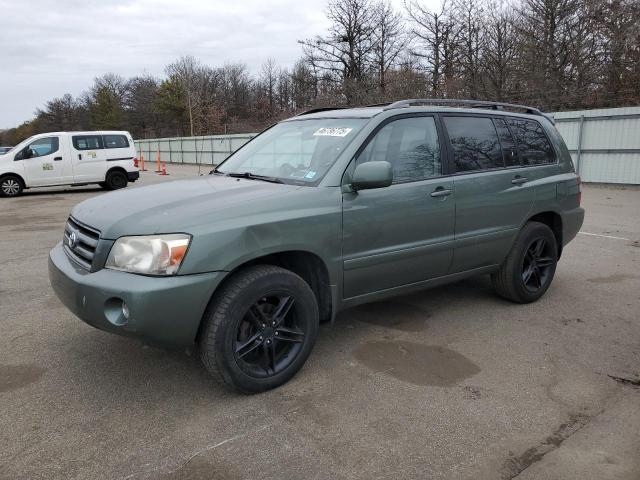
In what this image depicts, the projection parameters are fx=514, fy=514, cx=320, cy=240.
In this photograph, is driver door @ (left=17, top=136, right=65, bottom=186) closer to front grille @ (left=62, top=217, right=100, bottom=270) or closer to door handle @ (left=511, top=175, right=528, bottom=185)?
front grille @ (left=62, top=217, right=100, bottom=270)

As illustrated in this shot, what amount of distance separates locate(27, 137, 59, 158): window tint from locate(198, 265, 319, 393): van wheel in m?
14.4

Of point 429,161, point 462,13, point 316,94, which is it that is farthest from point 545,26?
point 429,161

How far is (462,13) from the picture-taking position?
97.3 feet

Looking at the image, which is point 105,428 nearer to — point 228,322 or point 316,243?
point 228,322

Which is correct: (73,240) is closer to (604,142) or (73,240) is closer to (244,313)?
(244,313)

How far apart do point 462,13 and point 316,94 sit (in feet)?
42.8

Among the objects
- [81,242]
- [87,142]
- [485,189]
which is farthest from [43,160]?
[485,189]

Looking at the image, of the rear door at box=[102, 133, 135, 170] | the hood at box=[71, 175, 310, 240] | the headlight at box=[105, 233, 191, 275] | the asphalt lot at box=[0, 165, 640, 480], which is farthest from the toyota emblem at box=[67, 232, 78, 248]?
A: the rear door at box=[102, 133, 135, 170]

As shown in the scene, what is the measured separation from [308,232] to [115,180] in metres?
14.8

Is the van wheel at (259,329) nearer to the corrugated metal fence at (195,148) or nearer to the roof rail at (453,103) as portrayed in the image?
the roof rail at (453,103)

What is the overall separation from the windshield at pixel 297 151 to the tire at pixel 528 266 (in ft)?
6.52

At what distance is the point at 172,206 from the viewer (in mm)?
3080

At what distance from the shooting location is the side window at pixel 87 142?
1541cm

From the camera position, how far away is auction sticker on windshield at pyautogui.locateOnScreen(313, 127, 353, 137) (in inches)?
146
